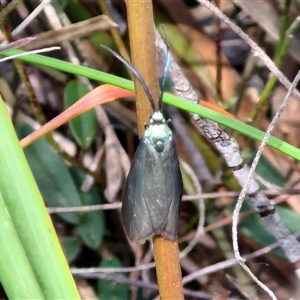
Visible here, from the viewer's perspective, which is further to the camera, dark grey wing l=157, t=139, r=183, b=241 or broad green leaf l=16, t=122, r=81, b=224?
broad green leaf l=16, t=122, r=81, b=224

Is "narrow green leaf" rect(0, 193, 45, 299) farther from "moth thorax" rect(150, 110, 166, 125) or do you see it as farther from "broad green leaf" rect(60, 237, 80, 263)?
"broad green leaf" rect(60, 237, 80, 263)

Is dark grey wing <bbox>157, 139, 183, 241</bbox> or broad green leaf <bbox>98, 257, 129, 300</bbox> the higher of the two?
dark grey wing <bbox>157, 139, 183, 241</bbox>

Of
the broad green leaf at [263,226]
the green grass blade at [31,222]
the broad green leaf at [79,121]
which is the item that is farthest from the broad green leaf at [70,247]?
the green grass blade at [31,222]

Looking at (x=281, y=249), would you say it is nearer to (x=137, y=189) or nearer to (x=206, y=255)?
(x=206, y=255)

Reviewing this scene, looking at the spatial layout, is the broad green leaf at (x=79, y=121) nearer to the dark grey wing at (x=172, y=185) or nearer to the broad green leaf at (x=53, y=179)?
the broad green leaf at (x=53, y=179)

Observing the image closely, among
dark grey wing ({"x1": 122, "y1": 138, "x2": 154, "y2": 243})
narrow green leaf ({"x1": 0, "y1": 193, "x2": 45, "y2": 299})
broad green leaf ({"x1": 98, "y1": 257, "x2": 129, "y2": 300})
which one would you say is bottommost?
broad green leaf ({"x1": 98, "y1": 257, "x2": 129, "y2": 300})

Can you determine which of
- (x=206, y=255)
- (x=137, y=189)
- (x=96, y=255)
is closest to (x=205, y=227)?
(x=206, y=255)

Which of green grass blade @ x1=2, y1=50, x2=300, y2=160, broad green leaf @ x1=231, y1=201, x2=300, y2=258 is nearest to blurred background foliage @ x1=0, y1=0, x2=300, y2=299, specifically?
broad green leaf @ x1=231, y1=201, x2=300, y2=258
